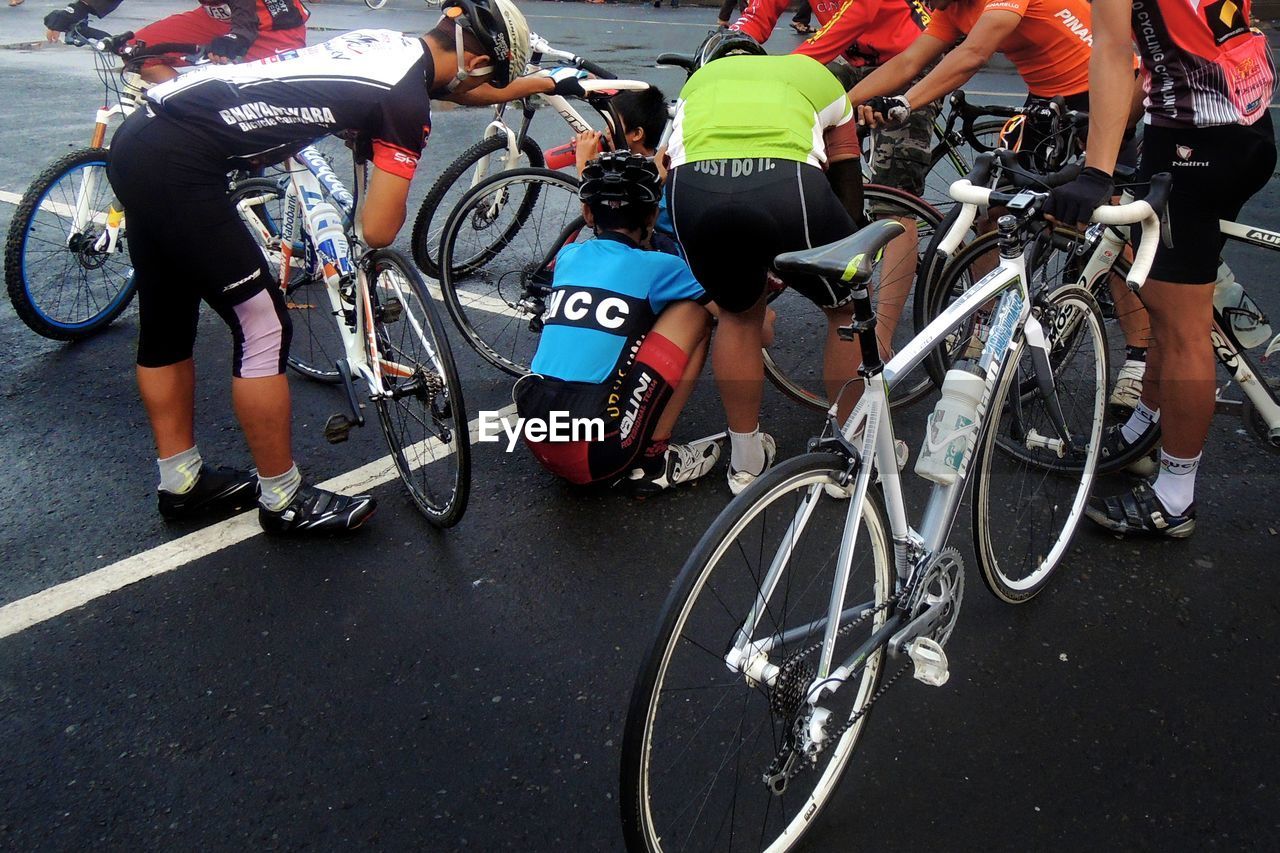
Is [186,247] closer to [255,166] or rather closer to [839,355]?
[255,166]

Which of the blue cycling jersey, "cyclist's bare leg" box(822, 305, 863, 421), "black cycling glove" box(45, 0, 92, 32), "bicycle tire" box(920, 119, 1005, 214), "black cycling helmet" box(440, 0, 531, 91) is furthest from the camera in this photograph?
"bicycle tire" box(920, 119, 1005, 214)

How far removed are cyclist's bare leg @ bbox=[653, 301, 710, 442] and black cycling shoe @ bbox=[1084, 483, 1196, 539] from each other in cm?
149

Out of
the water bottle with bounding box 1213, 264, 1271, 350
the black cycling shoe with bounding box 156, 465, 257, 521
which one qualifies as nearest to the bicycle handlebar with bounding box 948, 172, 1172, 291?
the water bottle with bounding box 1213, 264, 1271, 350

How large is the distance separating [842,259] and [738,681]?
4.12 ft

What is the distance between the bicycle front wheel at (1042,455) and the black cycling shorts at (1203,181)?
A: 0.99 feet

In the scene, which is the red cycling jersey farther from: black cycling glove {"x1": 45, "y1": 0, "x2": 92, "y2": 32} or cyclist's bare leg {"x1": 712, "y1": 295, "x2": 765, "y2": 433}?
black cycling glove {"x1": 45, "y1": 0, "x2": 92, "y2": 32}

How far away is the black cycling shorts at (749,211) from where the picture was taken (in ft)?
10.3

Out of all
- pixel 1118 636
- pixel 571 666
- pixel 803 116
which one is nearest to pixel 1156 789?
pixel 1118 636

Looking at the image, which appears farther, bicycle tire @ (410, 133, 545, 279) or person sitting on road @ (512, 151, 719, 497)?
bicycle tire @ (410, 133, 545, 279)

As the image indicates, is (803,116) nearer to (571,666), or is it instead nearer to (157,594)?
(571,666)

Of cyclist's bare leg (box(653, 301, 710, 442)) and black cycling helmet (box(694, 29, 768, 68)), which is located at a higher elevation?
black cycling helmet (box(694, 29, 768, 68))

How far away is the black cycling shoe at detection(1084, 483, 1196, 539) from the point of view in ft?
11.1

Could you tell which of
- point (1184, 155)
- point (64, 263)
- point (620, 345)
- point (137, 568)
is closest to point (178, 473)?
point (137, 568)

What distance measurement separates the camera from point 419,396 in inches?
140
